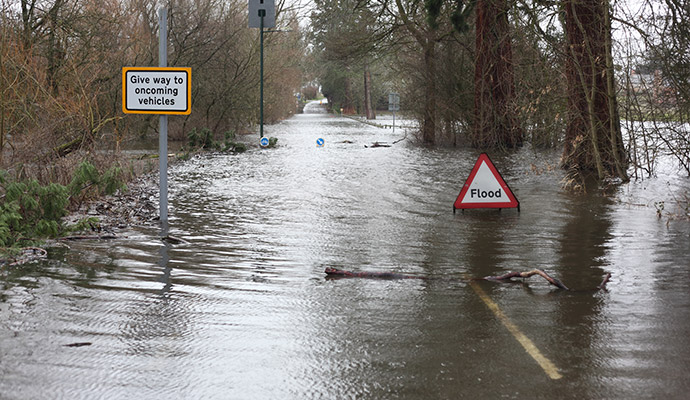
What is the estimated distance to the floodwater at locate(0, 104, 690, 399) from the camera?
15.9 ft

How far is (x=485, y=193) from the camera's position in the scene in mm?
13008

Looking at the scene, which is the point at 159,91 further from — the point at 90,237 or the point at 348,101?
the point at 348,101

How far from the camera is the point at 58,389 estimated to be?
184 inches

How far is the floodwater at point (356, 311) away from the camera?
484cm

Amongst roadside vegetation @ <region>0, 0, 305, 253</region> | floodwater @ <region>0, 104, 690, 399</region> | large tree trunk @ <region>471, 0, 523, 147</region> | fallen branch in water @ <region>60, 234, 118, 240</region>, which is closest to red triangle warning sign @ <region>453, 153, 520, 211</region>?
floodwater @ <region>0, 104, 690, 399</region>

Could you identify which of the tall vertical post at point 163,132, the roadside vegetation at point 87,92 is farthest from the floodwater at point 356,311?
the roadside vegetation at point 87,92

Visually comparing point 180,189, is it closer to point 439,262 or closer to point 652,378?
point 439,262

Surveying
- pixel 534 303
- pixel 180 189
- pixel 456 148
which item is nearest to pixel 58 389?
pixel 534 303

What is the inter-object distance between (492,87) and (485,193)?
688 inches

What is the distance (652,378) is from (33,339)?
13.3 ft

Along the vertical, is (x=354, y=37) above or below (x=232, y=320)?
above

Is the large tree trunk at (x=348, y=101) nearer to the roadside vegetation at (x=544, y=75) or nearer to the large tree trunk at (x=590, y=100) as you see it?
the roadside vegetation at (x=544, y=75)

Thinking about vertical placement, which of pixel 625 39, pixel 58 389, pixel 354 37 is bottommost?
pixel 58 389

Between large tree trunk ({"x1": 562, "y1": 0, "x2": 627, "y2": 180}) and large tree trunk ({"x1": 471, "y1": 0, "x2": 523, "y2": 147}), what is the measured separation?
8.57 meters
